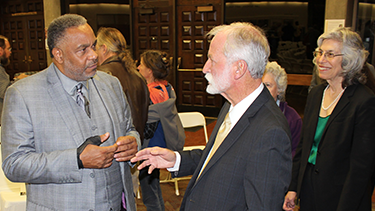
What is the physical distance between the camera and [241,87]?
145cm

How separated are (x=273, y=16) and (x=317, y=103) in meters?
6.22

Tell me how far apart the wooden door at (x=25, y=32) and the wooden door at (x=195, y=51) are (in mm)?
4851

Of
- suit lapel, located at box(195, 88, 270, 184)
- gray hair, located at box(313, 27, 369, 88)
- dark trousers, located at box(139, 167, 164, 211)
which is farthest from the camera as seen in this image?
dark trousers, located at box(139, 167, 164, 211)

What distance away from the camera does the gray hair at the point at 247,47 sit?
4.49ft

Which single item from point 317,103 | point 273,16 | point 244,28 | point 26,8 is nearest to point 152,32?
point 273,16

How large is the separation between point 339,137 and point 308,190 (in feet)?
1.50

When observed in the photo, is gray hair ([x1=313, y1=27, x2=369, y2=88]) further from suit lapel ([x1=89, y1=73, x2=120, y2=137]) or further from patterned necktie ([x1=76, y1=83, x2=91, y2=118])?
patterned necktie ([x1=76, y1=83, x2=91, y2=118])

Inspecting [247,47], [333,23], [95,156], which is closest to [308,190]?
[247,47]

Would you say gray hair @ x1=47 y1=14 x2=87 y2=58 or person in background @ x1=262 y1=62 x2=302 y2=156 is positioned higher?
gray hair @ x1=47 y1=14 x2=87 y2=58

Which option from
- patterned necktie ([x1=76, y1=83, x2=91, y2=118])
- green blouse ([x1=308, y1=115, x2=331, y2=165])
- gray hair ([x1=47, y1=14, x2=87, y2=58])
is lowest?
green blouse ([x1=308, y1=115, x2=331, y2=165])

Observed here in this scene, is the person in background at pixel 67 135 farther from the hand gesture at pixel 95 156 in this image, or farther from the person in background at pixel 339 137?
the person in background at pixel 339 137

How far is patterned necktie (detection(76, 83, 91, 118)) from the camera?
5.70 feet

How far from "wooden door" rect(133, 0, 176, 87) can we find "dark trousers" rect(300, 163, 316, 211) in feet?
21.7

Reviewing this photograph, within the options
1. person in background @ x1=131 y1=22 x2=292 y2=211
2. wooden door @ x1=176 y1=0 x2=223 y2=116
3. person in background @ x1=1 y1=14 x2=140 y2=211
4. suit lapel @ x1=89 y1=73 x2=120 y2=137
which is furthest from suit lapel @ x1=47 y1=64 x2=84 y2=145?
wooden door @ x1=176 y1=0 x2=223 y2=116
